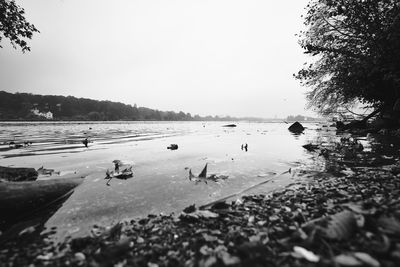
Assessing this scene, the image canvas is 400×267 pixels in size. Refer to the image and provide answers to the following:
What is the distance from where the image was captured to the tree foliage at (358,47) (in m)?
17.8

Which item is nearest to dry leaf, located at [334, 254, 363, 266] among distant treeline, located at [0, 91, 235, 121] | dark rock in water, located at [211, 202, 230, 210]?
dark rock in water, located at [211, 202, 230, 210]

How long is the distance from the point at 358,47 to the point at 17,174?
29538 millimetres

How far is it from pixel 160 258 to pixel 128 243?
622 millimetres

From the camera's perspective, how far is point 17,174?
6797 millimetres

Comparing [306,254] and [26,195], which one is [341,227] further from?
[26,195]

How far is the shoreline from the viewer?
8.49 ft

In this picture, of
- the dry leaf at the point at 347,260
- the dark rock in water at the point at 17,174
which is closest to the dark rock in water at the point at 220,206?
the dry leaf at the point at 347,260

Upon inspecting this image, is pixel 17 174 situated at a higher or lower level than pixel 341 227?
lower

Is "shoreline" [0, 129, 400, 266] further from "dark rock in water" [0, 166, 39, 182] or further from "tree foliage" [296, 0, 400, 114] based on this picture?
"tree foliage" [296, 0, 400, 114]

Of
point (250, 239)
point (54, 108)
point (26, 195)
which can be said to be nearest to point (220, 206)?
point (250, 239)

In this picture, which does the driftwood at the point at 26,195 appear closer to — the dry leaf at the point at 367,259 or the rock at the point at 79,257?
the rock at the point at 79,257

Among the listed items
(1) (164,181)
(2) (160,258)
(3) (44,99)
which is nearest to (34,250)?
(2) (160,258)

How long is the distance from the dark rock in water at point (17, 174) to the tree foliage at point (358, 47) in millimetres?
22471

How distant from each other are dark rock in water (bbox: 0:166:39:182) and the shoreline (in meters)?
4.16
